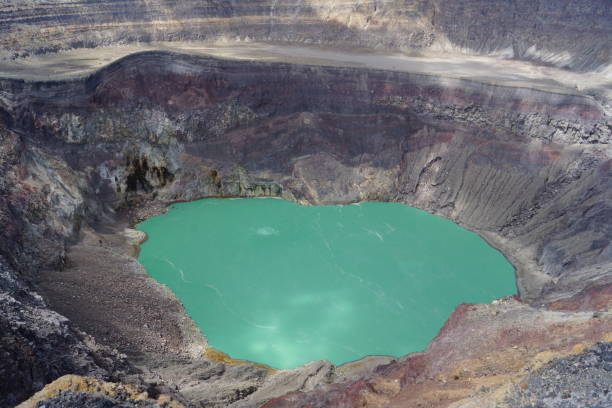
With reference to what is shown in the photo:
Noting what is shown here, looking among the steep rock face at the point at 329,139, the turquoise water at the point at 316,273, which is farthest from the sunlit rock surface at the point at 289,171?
the turquoise water at the point at 316,273

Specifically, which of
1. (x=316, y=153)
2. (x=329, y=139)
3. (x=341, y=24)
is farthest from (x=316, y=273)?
(x=341, y=24)

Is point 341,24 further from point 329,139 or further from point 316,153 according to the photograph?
point 316,153

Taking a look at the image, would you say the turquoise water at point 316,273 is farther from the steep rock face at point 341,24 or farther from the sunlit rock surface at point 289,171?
the steep rock face at point 341,24

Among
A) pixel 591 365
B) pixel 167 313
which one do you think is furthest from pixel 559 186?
pixel 167 313

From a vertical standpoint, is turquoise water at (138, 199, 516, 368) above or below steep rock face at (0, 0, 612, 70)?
below

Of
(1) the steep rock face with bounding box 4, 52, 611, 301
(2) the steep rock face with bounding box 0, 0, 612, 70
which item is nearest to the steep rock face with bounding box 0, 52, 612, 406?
(1) the steep rock face with bounding box 4, 52, 611, 301

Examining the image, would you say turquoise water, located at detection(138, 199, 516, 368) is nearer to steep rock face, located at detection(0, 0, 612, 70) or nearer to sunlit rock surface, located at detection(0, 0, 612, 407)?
sunlit rock surface, located at detection(0, 0, 612, 407)
